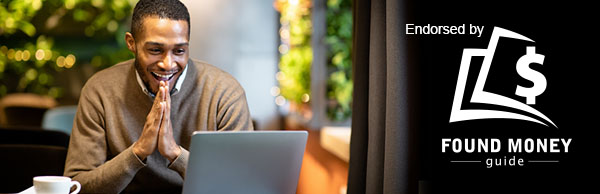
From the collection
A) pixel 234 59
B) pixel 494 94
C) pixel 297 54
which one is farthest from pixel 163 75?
pixel 234 59

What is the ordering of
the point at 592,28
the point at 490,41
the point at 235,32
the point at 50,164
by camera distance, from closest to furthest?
1. the point at 592,28
2. the point at 490,41
3. the point at 50,164
4. the point at 235,32

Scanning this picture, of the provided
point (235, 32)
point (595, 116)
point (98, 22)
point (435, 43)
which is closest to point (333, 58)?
point (235, 32)

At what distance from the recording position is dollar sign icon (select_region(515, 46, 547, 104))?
1.55 meters

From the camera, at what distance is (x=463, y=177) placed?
1678 mm

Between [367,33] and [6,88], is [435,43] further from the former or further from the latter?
[6,88]

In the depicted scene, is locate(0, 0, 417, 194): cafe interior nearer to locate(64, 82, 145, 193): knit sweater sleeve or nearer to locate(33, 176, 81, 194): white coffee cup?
locate(64, 82, 145, 193): knit sweater sleeve

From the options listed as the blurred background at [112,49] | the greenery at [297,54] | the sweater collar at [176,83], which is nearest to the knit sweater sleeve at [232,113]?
the sweater collar at [176,83]

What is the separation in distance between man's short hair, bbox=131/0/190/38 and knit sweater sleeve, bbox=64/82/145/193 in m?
0.29

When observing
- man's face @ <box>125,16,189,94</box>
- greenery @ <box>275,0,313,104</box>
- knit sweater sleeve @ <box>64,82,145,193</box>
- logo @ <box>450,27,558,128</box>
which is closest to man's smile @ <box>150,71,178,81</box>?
man's face @ <box>125,16,189,94</box>

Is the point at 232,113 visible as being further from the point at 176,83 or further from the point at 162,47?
the point at 162,47

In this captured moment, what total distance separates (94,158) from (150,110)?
0.75 ft

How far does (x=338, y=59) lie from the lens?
4.37 metres

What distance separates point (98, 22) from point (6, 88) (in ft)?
3.02

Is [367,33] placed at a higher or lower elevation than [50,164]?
higher
